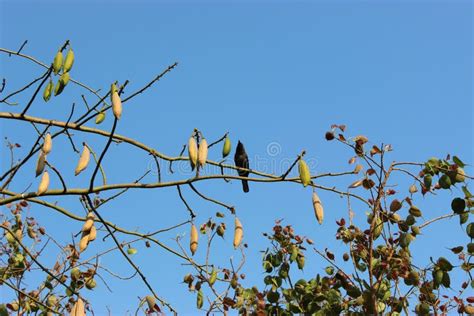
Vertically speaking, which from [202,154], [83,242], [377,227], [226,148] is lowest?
[83,242]


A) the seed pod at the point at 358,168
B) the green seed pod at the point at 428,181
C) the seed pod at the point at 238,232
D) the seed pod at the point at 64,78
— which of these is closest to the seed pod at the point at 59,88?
the seed pod at the point at 64,78

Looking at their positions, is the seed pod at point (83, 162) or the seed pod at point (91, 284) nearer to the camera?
the seed pod at point (83, 162)

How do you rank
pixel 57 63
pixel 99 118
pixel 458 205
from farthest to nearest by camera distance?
1. pixel 458 205
2. pixel 99 118
3. pixel 57 63

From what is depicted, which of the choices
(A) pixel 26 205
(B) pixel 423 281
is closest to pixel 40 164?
(B) pixel 423 281

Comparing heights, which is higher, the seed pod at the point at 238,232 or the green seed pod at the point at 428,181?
the green seed pod at the point at 428,181

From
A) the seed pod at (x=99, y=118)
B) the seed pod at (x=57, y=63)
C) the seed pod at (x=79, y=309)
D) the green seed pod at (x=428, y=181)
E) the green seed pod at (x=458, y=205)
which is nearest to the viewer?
the seed pod at (x=79, y=309)

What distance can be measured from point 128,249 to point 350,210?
3.93 feet

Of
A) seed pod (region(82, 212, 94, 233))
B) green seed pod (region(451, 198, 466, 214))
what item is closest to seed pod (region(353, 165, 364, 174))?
green seed pod (region(451, 198, 466, 214))

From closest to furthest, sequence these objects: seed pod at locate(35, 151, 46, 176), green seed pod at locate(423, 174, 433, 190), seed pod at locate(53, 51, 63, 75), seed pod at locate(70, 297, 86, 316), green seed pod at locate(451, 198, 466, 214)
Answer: seed pod at locate(70, 297, 86, 316) → seed pod at locate(35, 151, 46, 176) → seed pod at locate(53, 51, 63, 75) → green seed pod at locate(451, 198, 466, 214) → green seed pod at locate(423, 174, 433, 190)

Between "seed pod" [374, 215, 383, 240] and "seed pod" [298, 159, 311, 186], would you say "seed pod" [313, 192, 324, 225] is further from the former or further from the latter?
"seed pod" [374, 215, 383, 240]

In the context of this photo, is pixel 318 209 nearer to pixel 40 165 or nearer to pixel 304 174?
pixel 304 174

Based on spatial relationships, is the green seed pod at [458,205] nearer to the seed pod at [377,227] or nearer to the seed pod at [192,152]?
the seed pod at [377,227]

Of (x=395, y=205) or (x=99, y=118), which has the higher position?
(x=395, y=205)

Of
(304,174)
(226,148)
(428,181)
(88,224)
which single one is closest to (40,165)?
(88,224)
